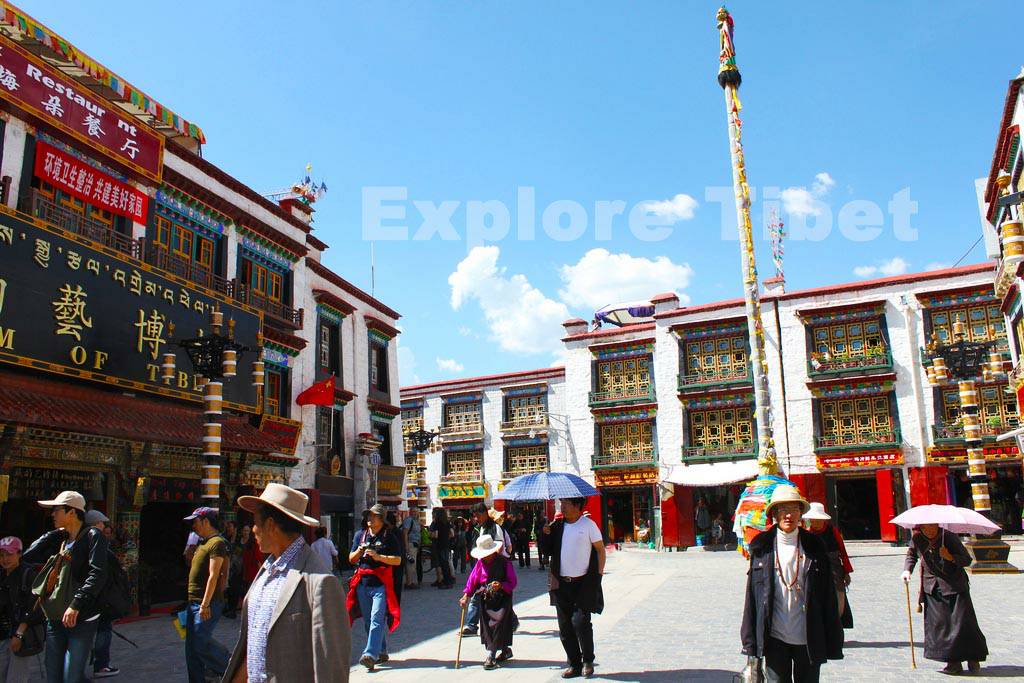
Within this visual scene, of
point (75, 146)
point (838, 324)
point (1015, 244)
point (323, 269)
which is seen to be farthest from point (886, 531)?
point (75, 146)

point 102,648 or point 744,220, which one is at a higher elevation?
point 744,220

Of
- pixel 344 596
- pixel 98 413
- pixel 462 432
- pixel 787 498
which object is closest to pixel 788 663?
pixel 787 498

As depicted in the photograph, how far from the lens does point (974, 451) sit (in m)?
18.7

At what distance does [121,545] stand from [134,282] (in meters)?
4.93

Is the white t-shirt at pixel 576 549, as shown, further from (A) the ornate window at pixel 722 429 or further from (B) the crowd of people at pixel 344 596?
(A) the ornate window at pixel 722 429

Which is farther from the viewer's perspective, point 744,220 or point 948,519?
point 744,220

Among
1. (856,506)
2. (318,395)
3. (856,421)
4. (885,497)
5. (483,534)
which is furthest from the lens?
(856,506)

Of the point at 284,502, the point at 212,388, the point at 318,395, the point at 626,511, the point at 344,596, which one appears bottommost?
the point at 626,511

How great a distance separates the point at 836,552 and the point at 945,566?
1724 mm

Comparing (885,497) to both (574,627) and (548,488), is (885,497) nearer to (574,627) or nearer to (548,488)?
(548,488)

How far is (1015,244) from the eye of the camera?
58.4ft

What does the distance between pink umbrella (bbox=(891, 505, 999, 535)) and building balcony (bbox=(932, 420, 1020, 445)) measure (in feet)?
77.3

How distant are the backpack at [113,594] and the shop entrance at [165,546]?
10.5m

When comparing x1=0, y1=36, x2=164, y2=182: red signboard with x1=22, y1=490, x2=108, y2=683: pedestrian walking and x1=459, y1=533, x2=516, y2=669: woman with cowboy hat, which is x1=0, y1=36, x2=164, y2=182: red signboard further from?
x1=459, y1=533, x2=516, y2=669: woman with cowboy hat
